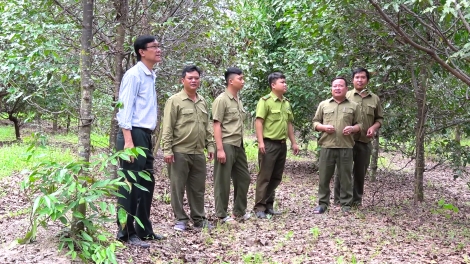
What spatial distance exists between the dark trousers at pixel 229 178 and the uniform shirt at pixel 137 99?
1529 millimetres

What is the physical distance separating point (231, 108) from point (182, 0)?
76.4 inches

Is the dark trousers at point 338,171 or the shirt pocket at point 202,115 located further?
the dark trousers at point 338,171

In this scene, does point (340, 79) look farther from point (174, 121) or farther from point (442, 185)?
point (442, 185)

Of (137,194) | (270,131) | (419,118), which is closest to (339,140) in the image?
(270,131)

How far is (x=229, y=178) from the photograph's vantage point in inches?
237

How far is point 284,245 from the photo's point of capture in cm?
509

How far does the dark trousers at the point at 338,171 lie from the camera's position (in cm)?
661

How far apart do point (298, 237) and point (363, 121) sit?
2.39 m

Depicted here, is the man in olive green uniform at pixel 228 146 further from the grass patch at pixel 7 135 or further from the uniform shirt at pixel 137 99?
the grass patch at pixel 7 135

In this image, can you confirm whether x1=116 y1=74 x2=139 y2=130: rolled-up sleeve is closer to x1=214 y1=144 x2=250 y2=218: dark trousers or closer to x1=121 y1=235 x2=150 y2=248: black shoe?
x1=121 y1=235 x2=150 y2=248: black shoe

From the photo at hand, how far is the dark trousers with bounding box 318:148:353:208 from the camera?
661 centimetres

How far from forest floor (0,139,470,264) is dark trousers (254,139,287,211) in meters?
0.34

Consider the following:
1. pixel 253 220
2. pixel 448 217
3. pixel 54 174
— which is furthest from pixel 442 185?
pixel 54 174

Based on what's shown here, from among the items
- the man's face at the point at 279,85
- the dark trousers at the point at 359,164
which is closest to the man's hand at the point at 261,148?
the man's face at the point at 279,85
